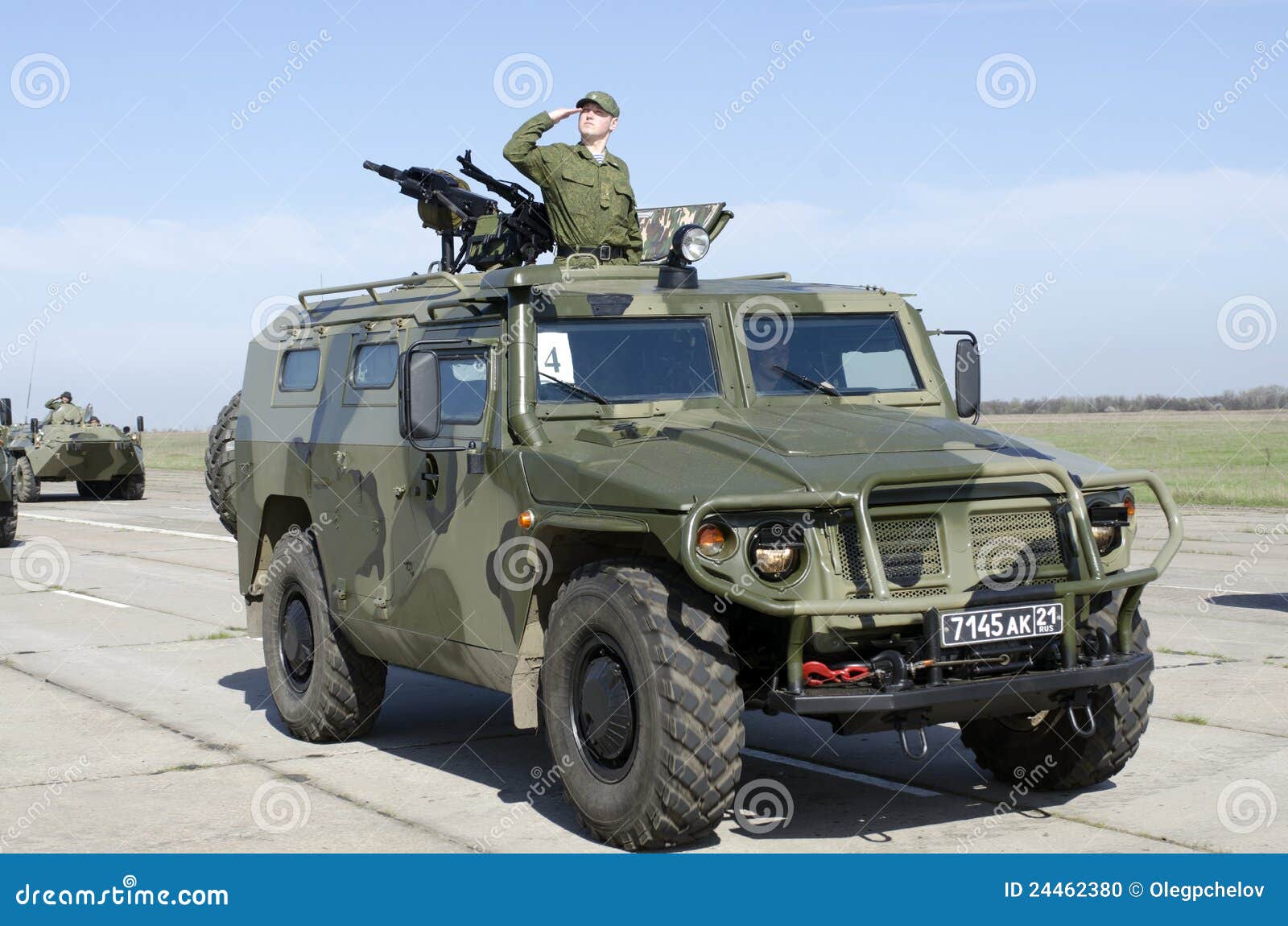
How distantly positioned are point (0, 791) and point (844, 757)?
3.83 metres

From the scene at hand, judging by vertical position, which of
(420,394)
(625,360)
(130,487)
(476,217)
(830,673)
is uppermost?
(476,217)

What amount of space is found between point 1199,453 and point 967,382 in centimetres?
4513

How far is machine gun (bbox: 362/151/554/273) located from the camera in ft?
29.8

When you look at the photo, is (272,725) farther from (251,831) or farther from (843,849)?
(843,849)

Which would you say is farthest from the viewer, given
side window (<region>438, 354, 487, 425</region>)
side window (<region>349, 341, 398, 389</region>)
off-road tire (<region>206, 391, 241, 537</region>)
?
off-road tire (<region>206, 391, 241, 537</region>)

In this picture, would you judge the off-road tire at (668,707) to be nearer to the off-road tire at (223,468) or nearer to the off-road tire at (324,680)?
the off-road tire at (324,680)

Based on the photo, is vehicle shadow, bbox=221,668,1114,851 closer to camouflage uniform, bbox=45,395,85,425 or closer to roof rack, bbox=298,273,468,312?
roof rack, bbox=298,273,468,312

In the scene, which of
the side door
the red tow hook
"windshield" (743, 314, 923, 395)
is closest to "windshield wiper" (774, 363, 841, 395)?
"windshield" (743, 314, 923, 395)

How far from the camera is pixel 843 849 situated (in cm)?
579

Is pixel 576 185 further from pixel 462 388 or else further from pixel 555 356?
pixel 555 356

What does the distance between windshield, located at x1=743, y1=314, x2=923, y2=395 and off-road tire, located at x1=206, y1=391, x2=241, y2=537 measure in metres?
4.19

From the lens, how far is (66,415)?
34.7m

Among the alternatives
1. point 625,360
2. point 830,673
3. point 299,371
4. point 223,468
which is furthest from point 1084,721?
point 223,468

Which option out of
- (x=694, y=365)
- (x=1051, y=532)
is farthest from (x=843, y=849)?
(x=694, y=365)
